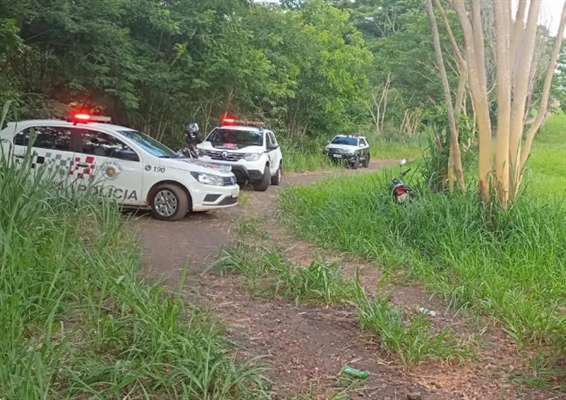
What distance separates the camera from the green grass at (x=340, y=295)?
13.5ft

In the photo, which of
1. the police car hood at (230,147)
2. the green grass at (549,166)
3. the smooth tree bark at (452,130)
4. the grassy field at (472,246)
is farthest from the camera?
the police car hood at (230,147)

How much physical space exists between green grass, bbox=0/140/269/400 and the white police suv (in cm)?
827

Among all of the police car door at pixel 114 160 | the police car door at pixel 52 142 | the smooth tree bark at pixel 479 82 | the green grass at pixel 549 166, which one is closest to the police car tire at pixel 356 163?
the green grass at pixel 549 166

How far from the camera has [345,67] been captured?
24.0 meters

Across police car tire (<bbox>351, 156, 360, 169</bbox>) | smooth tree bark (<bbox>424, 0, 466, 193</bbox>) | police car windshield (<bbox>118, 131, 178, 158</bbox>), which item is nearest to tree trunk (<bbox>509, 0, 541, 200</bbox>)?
smooth tree bark (<bbox>424, 0, 466, 193</bbox>)

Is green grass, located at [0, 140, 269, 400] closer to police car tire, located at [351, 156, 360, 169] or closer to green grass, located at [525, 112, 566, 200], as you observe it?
green grass, located at [525, 112, 566, 200]

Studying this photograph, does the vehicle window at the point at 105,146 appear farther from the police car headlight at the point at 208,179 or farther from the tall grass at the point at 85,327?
the tall grass at the point at 85,327

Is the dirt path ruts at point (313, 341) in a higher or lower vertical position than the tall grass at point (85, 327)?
lower

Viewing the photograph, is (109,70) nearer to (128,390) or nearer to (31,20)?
(31,20)

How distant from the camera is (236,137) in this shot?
14016 mm

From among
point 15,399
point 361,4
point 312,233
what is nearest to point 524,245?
point 312,233

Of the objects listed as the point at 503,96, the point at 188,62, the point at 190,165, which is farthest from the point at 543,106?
the point at 188,62

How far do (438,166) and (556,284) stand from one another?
11.7 ft

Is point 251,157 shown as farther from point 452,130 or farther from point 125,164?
point 452,130
